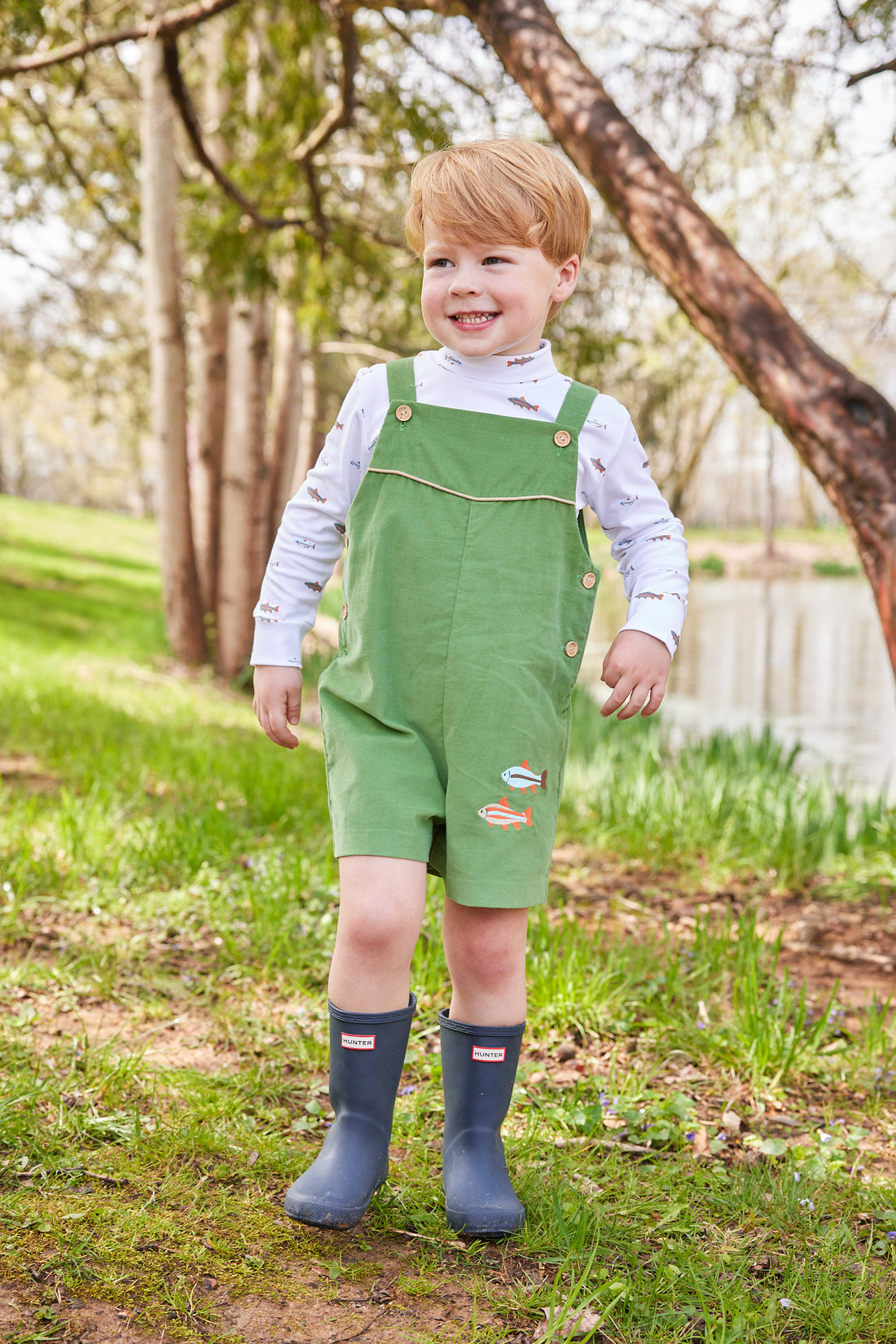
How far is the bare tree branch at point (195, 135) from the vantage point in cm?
496

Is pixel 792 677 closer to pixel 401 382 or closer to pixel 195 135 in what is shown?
pixel 195 135

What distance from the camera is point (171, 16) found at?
4.83m

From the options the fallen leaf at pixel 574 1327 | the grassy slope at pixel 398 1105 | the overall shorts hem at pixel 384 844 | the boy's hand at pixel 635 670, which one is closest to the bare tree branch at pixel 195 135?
the grassy slope at pixel 398 1105

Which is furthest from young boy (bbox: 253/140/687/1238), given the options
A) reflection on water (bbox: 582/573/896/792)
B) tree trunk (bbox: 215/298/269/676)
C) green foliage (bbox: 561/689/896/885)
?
tree trunk (bbox: 215/298/269/676)

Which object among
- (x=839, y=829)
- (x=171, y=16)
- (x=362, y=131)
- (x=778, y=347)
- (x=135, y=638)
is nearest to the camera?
(x=778, y=347)

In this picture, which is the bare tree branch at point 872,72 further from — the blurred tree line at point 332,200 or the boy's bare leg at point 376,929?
the boy's bare leg at point 376,929

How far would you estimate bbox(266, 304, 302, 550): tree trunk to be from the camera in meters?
8.44

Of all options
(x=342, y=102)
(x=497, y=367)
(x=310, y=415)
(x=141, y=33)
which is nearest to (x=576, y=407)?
(x=497, y=367)

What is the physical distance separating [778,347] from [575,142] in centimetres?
98

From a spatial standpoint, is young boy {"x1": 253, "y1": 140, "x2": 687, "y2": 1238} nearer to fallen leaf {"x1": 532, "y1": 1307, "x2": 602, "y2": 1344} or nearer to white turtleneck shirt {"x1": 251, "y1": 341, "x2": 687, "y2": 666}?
white turtleneck shirt {"x1": 251, "y1": 341, "x2": 687, "y2": 666}

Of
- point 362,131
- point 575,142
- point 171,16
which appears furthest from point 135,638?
point 575,142

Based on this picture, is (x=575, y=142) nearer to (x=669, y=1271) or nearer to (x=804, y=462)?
(x=804, y=462)

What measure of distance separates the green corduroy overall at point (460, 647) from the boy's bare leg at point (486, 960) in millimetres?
72

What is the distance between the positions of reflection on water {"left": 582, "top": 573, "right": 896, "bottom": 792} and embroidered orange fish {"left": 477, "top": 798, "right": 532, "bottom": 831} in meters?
3.48
